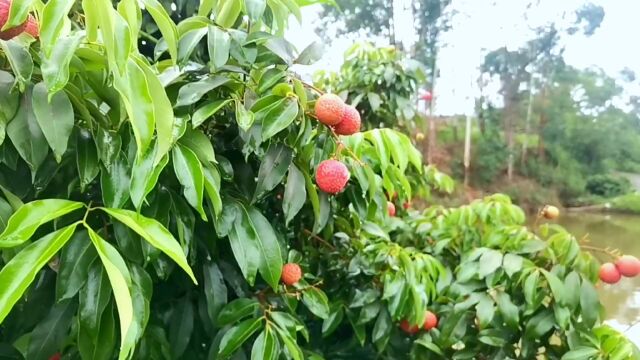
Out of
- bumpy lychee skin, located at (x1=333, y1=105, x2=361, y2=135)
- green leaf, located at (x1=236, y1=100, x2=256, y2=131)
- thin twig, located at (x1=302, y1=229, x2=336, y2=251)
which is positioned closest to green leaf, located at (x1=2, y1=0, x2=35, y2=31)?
green leaf, located at (x1=236, y1=100, x2=256, y2=131)

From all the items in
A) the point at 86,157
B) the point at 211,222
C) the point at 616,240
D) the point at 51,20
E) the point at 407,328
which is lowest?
the point at 616,240

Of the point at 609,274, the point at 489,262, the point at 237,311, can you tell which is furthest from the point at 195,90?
the point at 609,274

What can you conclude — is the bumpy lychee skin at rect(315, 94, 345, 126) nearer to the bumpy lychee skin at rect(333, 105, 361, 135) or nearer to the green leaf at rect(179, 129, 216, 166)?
the bumpy lychee skin at rect(333, 105, 361, 135)

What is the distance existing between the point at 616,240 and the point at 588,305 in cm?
148

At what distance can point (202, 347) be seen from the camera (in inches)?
26.7

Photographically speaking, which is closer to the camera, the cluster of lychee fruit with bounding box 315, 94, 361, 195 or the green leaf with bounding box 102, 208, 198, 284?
the green leaf with bounding box 102, 208, 198, 284

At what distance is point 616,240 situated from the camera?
82.4 inches

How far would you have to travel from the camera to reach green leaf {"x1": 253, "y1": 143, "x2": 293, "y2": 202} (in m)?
0.54

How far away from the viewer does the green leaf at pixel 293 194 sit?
1.82 feet

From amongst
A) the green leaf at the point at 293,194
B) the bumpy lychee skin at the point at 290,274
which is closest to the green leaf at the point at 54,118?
the green leaf at the point at 293,194

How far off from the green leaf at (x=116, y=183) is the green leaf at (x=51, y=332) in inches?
5.4

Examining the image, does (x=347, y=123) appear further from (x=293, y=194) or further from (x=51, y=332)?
(x=51, y=332)

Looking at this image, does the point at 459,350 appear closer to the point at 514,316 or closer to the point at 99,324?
the point at 514,316

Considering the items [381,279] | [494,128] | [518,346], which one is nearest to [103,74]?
[381,279]
